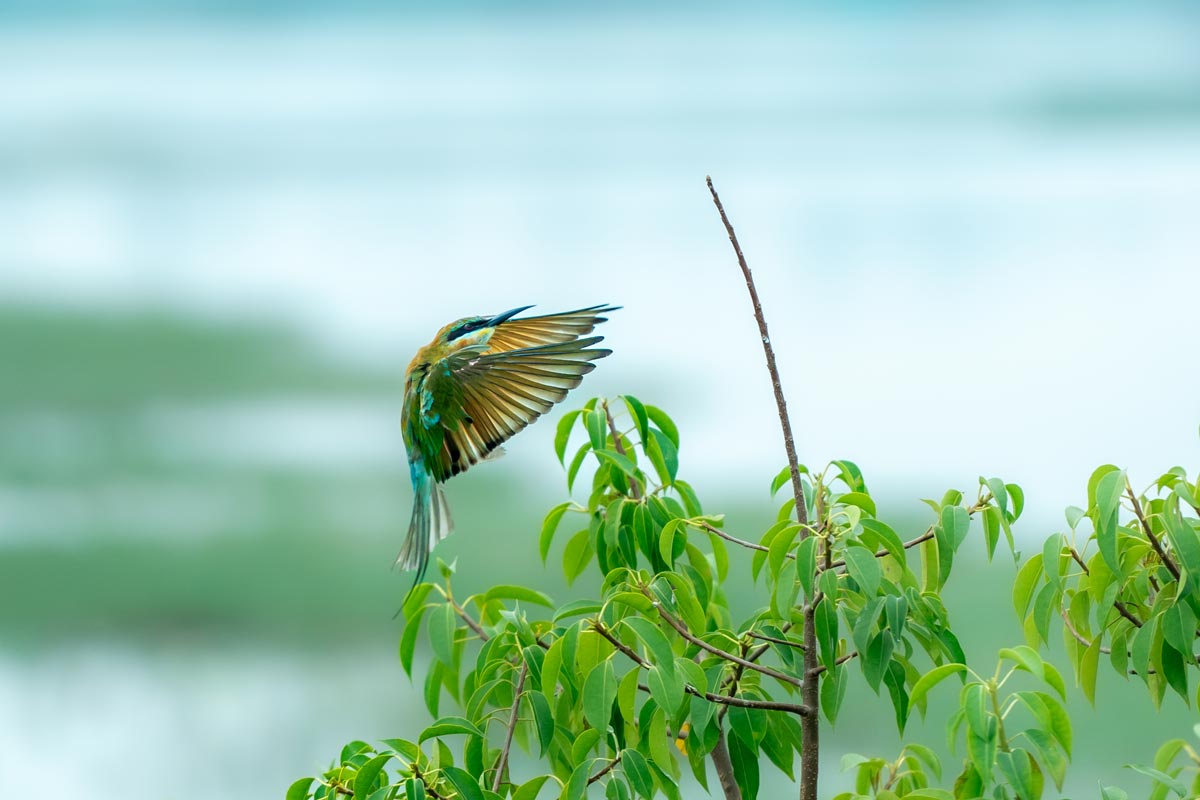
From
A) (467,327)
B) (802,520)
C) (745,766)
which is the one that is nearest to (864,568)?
(802,520)

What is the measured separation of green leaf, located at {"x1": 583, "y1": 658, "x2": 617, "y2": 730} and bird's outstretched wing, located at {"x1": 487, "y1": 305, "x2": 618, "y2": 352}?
24cm

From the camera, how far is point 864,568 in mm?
487

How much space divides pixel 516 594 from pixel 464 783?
6.7 inches

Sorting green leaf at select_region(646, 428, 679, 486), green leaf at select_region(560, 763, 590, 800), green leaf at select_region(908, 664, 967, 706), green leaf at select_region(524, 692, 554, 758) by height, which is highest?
green leaf at select_region(646, 428, 679, 486)

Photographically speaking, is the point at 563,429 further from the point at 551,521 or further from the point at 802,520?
the point at 802,520

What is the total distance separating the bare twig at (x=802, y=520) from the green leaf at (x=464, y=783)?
0.17 metres

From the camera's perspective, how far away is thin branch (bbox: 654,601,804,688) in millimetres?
519

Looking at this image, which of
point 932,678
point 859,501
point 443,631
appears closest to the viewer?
point 932,678

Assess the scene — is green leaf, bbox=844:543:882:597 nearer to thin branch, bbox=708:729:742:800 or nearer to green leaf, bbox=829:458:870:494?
green leaf, bbox=829:458:870:494

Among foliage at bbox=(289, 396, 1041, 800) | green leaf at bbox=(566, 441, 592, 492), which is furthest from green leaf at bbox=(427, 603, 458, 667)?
green leaf at bbox=(566, 441, 592, 492)

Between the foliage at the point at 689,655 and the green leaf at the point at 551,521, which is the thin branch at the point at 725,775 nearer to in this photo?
the foliage at the point at 689,655

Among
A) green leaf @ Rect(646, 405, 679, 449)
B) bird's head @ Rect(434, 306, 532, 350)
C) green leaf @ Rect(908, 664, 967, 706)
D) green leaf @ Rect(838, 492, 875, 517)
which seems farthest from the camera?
bird's head @ Rect(434, 306, 532, 350)

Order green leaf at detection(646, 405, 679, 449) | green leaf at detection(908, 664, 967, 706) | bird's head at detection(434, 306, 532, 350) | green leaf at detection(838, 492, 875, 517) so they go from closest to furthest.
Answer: green leaf at detection(908, 664, 967, 706) → green leaf at detection(838, 492, 875, 517) → green leaf at detection(646, 405, 679, 449) → bird's head at detection(434, 306, 532, 350)

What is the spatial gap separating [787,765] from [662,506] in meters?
0.15
